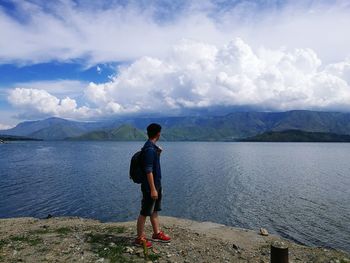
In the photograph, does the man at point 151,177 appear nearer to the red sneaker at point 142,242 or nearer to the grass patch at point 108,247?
the red sneaker at point 142,242

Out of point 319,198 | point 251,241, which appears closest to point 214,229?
point 251,241

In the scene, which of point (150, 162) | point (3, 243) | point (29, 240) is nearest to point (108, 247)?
point (150, 162)

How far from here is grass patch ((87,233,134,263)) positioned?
1301 cm

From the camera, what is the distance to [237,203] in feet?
147

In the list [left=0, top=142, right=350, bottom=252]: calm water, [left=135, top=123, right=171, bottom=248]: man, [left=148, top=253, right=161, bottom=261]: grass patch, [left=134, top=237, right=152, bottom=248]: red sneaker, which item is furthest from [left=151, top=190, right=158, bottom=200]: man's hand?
[left=0, top=142, right=350, bottom=252]: calm water

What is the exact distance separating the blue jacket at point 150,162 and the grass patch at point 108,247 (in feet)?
9.36

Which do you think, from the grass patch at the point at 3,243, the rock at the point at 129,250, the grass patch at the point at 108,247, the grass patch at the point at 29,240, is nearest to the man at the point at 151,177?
the rock at the point at 129,250

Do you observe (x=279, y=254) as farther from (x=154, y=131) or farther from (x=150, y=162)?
(x=154, y=131)

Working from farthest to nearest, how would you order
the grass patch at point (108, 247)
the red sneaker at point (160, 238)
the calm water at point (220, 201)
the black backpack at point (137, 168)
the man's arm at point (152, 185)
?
the calm water at point (220, 201) < the red sneaker at point (160, 238) < the black backpack at point (137, 168) < the grass patch at point (108, 247) < the man's arm at point (152, 185)

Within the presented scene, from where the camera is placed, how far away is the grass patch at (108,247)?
13.0m

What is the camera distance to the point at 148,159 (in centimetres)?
1288

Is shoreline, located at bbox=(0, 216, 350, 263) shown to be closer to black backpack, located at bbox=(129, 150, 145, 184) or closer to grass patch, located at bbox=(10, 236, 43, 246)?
grass patch, located at bbox=(10, 236, 43, 246)

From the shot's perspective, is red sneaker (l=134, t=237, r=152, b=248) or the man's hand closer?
the man's hand

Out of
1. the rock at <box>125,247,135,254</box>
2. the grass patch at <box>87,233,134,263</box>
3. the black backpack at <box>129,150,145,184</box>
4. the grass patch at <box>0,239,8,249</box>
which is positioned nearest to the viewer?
the grass patch at <box>87,233,134,263</box>
